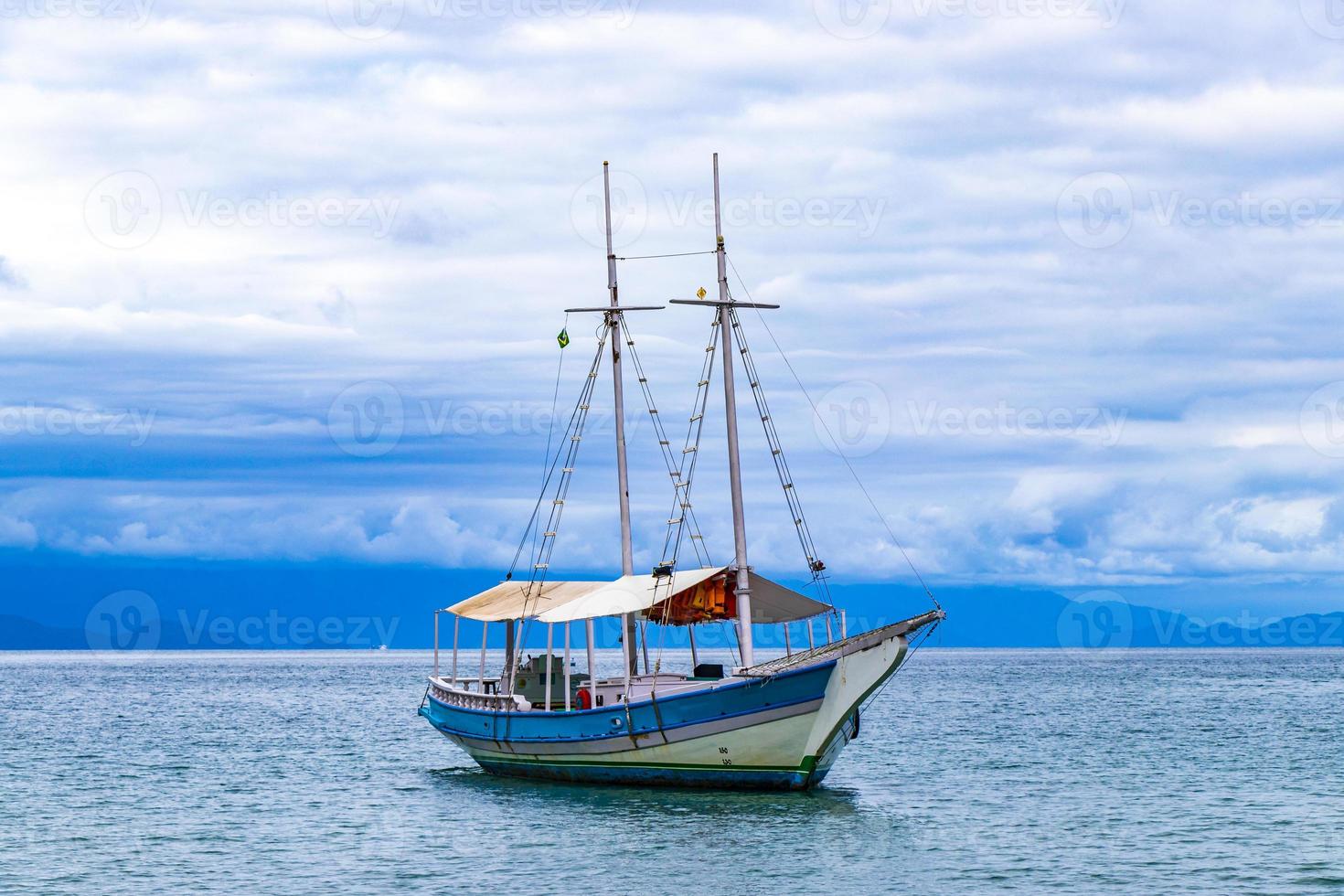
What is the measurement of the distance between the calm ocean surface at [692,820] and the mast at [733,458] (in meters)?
4.75

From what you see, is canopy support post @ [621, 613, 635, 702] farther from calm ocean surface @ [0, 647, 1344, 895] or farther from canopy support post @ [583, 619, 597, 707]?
calm ocean surface @ [0, 647, 1344, 895]

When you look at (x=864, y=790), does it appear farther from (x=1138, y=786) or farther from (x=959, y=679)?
(x=959, y=679)

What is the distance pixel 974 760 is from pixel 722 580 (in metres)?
21.6

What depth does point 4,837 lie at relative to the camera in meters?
43.1

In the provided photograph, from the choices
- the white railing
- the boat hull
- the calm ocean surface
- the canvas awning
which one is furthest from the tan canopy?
the calm ocean surface

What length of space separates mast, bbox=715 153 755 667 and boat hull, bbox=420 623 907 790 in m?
2.17

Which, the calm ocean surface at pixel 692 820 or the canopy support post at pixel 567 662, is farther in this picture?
the canopy support post at pixel 567 662

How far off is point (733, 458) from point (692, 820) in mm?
10611

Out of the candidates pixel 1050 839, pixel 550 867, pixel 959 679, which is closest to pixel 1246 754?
pixel 1050 839

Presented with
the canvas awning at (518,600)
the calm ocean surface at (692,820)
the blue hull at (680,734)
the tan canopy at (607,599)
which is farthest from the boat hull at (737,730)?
the canvas awning at (518,600)

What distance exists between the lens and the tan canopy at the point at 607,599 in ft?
155

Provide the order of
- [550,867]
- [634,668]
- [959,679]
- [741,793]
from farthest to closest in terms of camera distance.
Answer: [959,679] → [634,668] → [741,793] → [550,867]

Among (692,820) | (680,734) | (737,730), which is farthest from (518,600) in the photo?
(692,820)

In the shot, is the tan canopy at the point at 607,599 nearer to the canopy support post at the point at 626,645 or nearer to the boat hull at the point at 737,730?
the canopy support post at the point at 626,645
